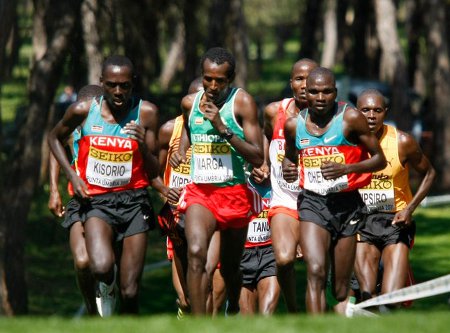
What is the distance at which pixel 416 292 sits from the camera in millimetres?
10984

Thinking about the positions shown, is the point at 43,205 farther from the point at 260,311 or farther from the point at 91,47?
the point at 260,311

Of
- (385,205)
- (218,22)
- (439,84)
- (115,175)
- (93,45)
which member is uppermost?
(218,22)

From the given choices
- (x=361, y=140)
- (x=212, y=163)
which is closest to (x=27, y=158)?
(x=212, y=163)

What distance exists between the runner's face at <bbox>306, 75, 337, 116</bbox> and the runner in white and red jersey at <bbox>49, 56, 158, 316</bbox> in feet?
4.44

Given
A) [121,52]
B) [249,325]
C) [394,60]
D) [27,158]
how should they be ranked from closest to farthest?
[249,325] < [27,158] < [121,52] < [394,60]

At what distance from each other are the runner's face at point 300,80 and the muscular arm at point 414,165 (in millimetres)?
1039

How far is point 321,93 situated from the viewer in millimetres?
11602

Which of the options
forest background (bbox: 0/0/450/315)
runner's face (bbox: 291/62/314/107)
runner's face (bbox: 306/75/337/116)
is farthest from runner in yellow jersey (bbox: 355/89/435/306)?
forest background (bbox: 0/0/450/315)

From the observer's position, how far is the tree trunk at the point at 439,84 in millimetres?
31688

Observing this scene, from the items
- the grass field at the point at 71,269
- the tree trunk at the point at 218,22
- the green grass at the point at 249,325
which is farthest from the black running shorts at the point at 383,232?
the tree trunk at the point at 218,22

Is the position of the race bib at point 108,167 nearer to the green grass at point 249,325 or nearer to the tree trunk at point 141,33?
the green grass at point 249,325

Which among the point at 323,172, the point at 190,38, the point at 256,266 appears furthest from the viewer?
the point at 190,38

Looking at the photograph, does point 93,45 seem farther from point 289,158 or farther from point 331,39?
point 331,39

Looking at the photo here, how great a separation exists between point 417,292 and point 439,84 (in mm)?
21258
